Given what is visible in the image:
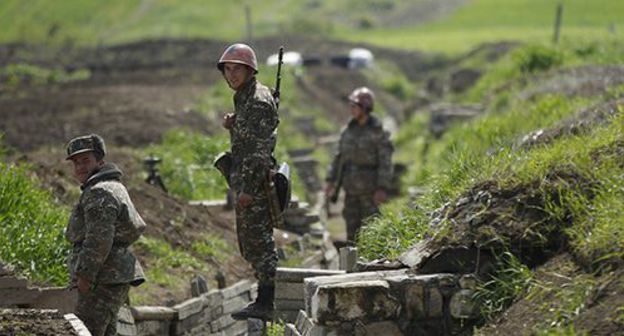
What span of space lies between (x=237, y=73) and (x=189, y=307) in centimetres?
268

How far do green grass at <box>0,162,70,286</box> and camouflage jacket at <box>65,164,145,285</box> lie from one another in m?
1.99

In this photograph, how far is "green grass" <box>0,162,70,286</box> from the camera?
11.6 metres

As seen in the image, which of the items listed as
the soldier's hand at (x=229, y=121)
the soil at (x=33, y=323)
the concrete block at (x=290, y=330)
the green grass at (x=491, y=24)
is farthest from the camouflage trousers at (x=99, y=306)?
the green grass at (x=491, y=24)

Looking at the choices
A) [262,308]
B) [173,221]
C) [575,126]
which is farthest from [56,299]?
[173,221]

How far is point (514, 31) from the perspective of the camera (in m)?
71.2

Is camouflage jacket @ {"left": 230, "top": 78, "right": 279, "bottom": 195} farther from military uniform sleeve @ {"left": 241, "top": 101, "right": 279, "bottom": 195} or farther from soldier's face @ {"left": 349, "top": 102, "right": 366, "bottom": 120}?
soldier's face @ {"left": 349, "top": 102, "right": 366, "bottom": 120}

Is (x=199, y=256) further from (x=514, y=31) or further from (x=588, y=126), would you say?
(x=514, y=31)

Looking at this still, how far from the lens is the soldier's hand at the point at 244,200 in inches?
400

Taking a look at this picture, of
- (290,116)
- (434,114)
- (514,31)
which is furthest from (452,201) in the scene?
(514,31)

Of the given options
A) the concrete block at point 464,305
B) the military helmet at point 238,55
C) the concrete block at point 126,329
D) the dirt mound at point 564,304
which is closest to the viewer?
the dirt mound at point 564,304

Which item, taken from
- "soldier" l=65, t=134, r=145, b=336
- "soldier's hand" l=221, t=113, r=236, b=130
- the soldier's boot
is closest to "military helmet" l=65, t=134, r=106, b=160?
"soldier" l=65, t=134, r=145, b=336

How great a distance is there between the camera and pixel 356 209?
50.2 ft

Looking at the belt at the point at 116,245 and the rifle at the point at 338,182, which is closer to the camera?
the belt at the point at 116,245

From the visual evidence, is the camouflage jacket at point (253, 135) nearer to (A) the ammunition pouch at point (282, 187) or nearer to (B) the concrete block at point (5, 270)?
(A) the ammunition pouch at point (282, 187)
